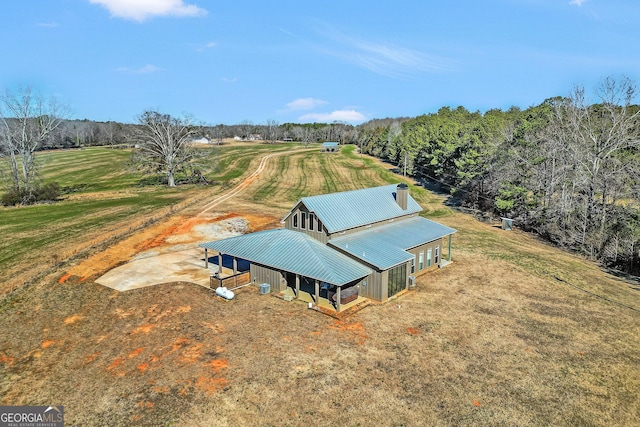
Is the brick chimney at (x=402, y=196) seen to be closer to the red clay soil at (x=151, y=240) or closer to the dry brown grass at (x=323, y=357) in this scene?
the dry brown grass at (x=323, y=357)

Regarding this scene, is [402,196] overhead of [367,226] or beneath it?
overhead

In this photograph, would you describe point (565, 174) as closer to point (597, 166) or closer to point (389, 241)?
point (597, 166)

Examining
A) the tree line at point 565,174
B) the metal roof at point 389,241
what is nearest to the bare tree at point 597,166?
the tree line at point 565,174

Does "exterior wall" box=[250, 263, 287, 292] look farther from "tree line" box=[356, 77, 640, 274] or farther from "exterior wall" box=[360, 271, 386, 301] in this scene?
"tree line" box=[356, 77, 640, 274]

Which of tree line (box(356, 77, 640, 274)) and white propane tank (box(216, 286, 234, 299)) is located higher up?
tree line (box(356, 77, 640, 274))

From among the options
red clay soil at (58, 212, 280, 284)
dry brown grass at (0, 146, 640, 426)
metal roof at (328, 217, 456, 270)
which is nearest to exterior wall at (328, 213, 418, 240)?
metal roof at (328, 217, 456, 270)

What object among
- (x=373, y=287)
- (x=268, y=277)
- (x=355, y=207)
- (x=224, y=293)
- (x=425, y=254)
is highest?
(x=355, y=207)

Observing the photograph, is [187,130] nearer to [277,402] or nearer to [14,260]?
[14,260]

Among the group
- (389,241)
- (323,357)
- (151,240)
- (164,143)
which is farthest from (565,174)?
(164,143)
